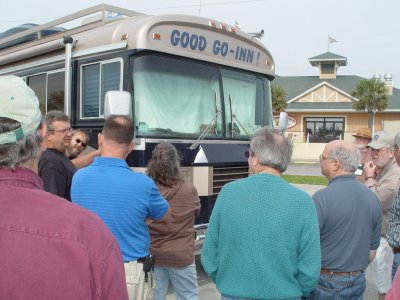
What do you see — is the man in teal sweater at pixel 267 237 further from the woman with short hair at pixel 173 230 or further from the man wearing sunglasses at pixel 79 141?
the man wearing sunglasses at pixel 79 141

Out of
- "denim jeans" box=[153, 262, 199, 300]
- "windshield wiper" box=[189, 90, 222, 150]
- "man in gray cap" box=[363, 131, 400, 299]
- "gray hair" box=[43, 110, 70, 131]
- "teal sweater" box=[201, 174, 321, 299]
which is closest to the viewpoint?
"teal sweater" box=[201, 174, 321, 299]

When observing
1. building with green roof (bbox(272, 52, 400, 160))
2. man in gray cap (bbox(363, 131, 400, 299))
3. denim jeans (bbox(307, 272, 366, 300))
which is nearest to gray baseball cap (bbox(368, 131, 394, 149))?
man in gray cap (bbox(363, 131, 400, 299))

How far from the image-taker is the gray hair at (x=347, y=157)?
3326mm

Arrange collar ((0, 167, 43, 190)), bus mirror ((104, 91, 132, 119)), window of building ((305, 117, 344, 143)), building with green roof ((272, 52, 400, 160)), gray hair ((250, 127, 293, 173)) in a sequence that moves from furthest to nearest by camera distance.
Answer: window of building ((305, 117, 344, 143)) → building with green roof ((272, 52, 400, 160)) → bus mirror ((104, 91, 132, 119)) → gray hair ((250, 127, 293, 173)) → collar ((0, 167, 43, 190))

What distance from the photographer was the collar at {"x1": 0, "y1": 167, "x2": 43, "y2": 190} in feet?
4.45

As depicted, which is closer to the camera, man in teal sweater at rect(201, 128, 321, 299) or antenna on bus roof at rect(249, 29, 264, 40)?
man in teal sweater at rect(201, 128, 321, 299)

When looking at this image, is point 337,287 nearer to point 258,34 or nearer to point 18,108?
point 18,108

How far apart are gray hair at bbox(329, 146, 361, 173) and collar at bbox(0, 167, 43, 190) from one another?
243 centimetres

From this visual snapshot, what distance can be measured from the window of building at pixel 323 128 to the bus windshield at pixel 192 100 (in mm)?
28139

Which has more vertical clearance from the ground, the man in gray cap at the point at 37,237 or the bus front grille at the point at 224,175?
the man in gray cap at the point at 37,237

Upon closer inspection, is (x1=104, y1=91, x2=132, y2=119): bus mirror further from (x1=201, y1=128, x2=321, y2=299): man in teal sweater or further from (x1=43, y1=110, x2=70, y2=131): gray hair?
(x1=201, y1=128, x2=321, y2=299): man in teal sweater

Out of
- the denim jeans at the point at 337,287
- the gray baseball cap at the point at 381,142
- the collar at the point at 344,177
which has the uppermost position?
the gray baseball cap at the point at 381,142

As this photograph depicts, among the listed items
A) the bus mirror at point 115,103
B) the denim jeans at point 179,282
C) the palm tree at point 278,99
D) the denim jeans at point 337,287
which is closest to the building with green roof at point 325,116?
the palm tree at point 278,99

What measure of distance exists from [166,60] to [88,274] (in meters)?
4.32
